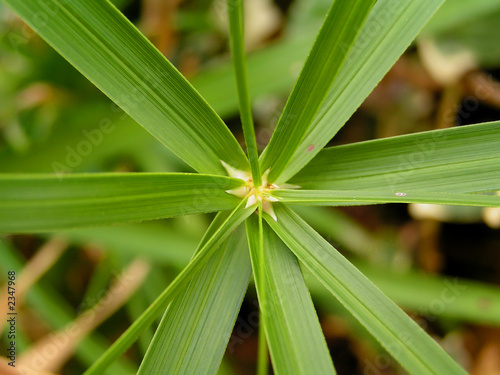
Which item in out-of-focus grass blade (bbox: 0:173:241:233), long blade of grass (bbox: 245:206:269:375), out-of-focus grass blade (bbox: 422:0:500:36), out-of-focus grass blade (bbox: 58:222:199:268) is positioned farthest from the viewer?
out-of-focus grass blade (bbox: 58:222:199:268)

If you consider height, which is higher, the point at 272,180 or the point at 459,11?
the point at 459,11

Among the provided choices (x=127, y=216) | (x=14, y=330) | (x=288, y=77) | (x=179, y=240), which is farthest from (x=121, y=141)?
(x=127, y=216)

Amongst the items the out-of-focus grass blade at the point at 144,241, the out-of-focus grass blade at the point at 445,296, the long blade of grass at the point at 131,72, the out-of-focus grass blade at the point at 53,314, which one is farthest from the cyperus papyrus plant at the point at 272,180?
the out-of-focus grass blade at the point at 53,314

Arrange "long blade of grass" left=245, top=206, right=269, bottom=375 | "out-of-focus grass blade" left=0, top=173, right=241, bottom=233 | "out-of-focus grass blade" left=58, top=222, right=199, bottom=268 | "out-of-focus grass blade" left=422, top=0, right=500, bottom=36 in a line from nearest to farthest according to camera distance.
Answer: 1. "out-of-focus grass blade" left=0, top=173, right=241, bottom=233
2. "long blade of grass" left=245, top=206, right=269, bottom=375
3. "out-of-focus grass blade" left=422, top=0, right=500, bottom=36
4. "out-of-focus grass blade" left=58, top=222, right=199, bottom=268

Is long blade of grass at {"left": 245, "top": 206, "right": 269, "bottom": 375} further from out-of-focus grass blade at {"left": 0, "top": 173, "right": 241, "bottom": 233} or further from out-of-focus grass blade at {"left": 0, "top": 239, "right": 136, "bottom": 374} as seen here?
out-of-focus grass blade at {"left": 0, "top": 239, "right": 136, "bottom": 374}

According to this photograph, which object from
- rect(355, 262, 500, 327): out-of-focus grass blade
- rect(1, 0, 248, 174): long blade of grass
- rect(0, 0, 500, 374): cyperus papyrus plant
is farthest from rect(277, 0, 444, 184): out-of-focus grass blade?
rect(355, 262, 500, 327): out-of-focus grass blade

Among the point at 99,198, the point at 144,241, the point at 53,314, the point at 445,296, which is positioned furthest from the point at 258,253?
the point at 53,314

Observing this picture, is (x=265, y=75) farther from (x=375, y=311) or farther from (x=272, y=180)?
(x=375, y=311)
